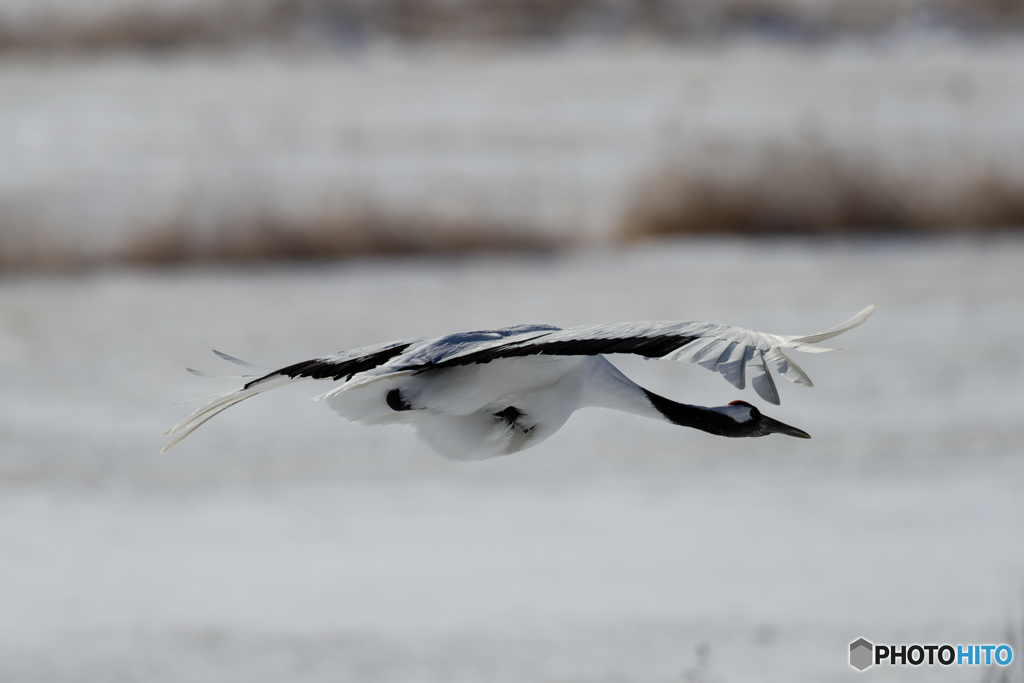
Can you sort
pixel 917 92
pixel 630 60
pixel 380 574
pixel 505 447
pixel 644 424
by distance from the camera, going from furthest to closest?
1. pixel 630 60
2. pixel 917 92
3. pixel 644 424
4. pixel 380 574
5. pixel 505 447

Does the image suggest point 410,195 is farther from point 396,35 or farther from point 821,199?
point 396,35

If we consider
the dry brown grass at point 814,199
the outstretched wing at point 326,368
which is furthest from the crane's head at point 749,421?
the dry brown grass at point 814,199

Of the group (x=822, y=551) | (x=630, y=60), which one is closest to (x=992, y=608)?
(x=822, y=551)

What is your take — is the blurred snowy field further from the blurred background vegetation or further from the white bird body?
the white bird body

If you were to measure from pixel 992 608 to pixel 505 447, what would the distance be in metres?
3.27

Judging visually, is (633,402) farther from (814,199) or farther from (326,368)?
(814,199)

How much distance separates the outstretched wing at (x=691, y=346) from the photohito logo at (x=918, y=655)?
281 cm

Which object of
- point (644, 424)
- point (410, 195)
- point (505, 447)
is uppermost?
point (505, 447)

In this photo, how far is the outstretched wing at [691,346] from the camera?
7.23ft

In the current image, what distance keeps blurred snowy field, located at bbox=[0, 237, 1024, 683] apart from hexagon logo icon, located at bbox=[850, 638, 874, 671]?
0.13ft

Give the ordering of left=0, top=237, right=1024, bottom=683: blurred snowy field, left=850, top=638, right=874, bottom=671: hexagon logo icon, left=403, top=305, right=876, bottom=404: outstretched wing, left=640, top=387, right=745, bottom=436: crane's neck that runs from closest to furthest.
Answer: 1. left=403, top=305, right=876, bottom=404: outstretched wing
2. left=640, top=387, right=745, bottom=436: crane's neck
3. left=850, top=638, right=874, bottom=671: hexagon logo icon
4. left=0, top=237, right=1024, bottom=683: blurred snowy field

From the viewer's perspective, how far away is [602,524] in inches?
251

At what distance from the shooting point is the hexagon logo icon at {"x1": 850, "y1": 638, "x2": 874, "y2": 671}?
482 cm

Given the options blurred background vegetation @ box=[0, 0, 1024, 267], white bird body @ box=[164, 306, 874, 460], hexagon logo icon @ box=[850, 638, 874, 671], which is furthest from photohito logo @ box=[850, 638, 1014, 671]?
blurred background vegetation @ box=[0, 0, 1024, 267]
